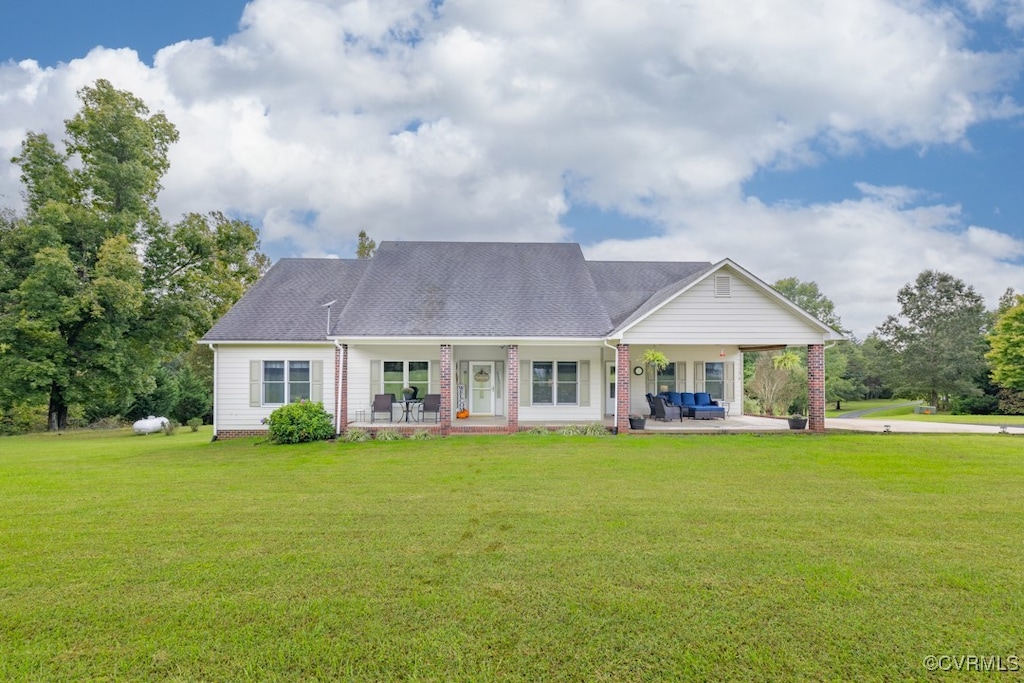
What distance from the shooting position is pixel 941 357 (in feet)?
131

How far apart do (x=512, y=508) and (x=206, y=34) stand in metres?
19.8

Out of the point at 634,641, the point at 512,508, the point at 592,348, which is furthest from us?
the point at 592,348

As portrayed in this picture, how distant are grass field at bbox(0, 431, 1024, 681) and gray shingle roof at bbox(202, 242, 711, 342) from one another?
7.44 m

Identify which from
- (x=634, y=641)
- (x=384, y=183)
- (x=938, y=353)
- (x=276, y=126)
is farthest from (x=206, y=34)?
(x=938, y=353)

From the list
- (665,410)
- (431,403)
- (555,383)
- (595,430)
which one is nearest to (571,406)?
(555,383)

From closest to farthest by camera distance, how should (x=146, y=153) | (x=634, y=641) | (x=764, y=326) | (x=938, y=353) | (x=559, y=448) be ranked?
1. (x=634, y=641)
2. (x=559, y=448)
3. (x=764, y=326)
4. (x=146, y=153)
5. (x=938, y=353)

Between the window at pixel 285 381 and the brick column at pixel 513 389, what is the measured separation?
669 cm

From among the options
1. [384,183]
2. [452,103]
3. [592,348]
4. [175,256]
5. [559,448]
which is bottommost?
[559,448]

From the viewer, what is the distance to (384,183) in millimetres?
23953

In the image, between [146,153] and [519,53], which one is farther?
[146,153]

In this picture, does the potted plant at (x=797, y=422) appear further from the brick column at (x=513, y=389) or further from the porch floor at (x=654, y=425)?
the brick column at (x=513, y=389)

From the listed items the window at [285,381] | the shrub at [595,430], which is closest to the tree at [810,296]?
the shrub at [595,430]

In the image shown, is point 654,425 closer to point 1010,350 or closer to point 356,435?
point 356,435

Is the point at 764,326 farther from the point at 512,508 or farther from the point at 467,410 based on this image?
the point at 512,508
